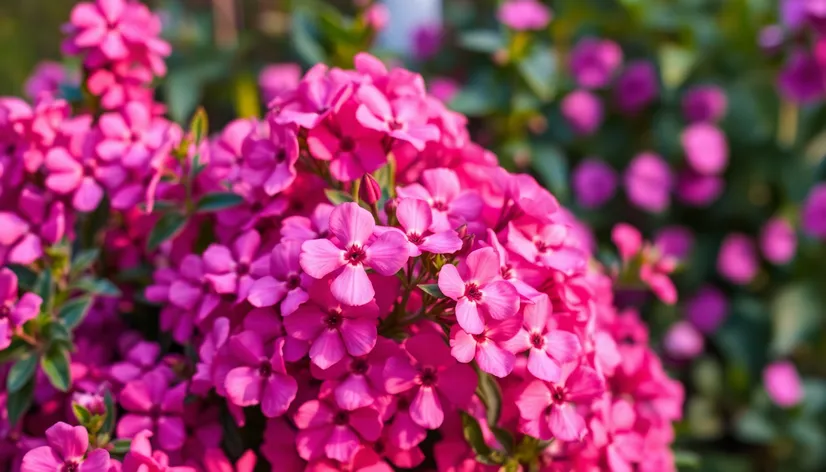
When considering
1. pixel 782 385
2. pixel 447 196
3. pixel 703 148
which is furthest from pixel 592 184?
pixel 447 196

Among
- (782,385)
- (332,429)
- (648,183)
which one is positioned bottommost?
(782,385)

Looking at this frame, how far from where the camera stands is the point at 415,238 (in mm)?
733

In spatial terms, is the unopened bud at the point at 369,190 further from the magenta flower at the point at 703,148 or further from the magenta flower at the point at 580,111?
the magenta flower at the point at 703,148

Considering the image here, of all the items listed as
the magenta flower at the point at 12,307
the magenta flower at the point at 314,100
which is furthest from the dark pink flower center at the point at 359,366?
the magenta flower at the point at 12,307

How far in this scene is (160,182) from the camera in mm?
960

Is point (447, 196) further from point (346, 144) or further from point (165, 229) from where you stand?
point (165, 229)

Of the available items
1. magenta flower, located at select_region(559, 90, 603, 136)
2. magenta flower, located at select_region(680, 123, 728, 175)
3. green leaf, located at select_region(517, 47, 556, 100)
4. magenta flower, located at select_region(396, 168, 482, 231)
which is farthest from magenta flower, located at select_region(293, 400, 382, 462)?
magenta flower, located at select_region(680, 123, 728, 175)

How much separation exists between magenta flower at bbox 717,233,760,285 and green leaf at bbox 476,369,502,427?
1.21 meters

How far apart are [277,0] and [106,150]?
4.22 feet

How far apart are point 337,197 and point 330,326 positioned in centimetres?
14

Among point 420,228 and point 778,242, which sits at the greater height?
point 420,228

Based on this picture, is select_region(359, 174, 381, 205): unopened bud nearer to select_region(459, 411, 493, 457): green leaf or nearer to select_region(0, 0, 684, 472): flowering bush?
select_region(0, 0, 684, 472): flowering bush

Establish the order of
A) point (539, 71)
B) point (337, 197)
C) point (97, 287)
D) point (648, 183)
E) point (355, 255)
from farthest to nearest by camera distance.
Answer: point (648, 183)
point (539, 71)
point (97, 287)
point (337, 197)
point (355, 255)

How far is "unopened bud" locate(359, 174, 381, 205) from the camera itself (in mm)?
749
